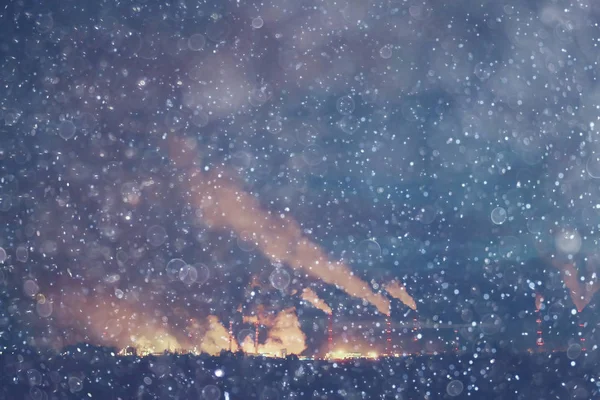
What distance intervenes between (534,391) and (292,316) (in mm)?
34634

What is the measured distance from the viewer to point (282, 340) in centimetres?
3700

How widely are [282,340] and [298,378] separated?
2004 centimetres

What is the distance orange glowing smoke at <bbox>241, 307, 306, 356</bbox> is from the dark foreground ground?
14764 mm

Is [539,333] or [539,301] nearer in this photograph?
[539,333]

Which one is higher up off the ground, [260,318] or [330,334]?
[260,318]

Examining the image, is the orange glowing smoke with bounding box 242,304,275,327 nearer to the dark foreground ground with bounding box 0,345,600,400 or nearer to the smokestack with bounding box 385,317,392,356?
the smokestack with bounding box 385,317,392,356

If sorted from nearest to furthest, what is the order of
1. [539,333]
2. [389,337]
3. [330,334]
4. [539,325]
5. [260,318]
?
[539,333] → [539,325] → [389,337] → [330,334] → [260,318]

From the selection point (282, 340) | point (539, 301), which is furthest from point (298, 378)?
point (539, 301)

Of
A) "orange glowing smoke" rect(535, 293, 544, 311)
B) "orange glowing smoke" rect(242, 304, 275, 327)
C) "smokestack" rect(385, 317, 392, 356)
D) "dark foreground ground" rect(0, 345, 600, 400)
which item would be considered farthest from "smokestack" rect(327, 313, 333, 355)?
"dark foreground ground" rect(0, 345, 600, 400)

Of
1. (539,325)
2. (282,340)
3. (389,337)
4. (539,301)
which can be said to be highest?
(539,301)

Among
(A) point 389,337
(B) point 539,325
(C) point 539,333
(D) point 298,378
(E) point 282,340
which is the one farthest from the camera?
(A) point 389,337

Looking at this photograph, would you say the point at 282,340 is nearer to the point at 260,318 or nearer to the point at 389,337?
the point at 260,318

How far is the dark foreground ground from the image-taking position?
12.7 meters

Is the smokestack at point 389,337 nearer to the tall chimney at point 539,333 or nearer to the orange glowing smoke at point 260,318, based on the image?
the tall chimney at point 539,333
